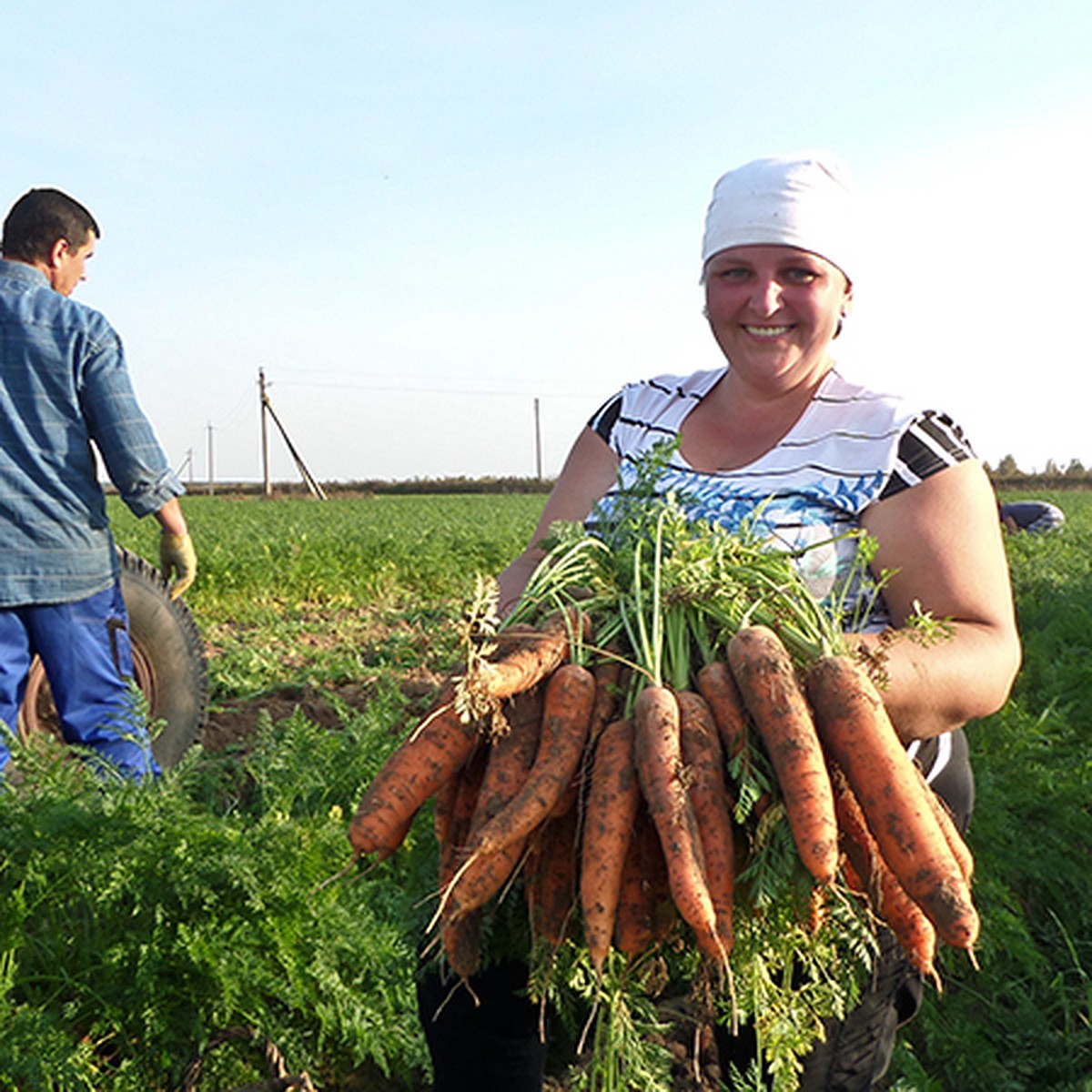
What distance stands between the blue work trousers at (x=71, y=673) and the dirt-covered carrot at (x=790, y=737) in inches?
110

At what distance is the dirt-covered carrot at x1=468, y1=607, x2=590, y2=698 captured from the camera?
5.41ft

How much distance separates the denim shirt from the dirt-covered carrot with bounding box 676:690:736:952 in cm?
301

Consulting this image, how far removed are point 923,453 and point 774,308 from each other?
41 cm

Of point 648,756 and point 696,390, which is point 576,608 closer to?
point 648,756

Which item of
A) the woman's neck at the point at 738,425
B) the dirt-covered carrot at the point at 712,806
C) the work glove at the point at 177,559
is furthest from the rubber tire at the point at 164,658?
the dirt-covered carrot at the point at 712,806

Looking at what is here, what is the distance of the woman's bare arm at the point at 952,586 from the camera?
1863 mm

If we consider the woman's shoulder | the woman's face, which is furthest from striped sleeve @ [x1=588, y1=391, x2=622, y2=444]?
the woman's face

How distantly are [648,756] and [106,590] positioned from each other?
314 centimetres

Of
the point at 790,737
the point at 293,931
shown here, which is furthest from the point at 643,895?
the point at 293,931

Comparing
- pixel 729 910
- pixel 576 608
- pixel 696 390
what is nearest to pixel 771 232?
pixel 696 390

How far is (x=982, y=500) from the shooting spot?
2.06 metres

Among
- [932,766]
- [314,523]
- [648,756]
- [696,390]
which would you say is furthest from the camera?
[314,523]

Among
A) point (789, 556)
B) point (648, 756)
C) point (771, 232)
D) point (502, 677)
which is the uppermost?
point (771, 232)

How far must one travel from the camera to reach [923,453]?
2070 millimetres
